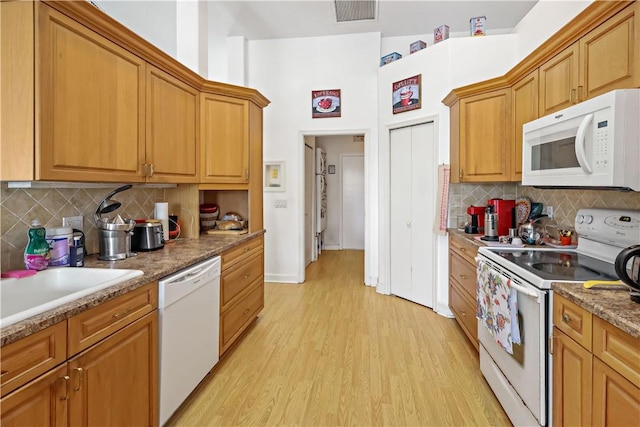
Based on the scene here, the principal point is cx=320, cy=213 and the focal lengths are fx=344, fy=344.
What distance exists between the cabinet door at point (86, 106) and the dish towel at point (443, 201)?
2.71 meters

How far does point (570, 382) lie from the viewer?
56.1 inches

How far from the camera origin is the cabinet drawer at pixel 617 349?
1076 millimetres

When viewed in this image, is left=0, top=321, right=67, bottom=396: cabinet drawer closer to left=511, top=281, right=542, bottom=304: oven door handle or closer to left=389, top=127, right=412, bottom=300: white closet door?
left=511, top=281, right=542, bottom=304: oven door handle

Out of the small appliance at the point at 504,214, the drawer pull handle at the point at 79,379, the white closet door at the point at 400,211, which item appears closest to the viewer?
the drawer pull handle at the point at 79,379

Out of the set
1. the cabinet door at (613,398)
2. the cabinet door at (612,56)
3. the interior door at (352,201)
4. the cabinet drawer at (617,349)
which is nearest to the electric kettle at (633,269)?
the cabinet drawer at (617,349)

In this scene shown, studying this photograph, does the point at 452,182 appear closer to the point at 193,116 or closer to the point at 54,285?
the point at 193,116

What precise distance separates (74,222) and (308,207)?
3789 mm

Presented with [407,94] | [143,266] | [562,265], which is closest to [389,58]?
[407,94]

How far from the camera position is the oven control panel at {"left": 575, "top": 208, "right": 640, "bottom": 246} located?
1780 mm

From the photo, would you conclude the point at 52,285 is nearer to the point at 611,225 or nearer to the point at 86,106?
the point at 86,106

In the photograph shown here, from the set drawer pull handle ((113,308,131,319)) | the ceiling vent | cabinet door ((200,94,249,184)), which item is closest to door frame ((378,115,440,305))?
the ceiling vent

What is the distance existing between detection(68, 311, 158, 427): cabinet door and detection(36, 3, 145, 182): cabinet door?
0.77 metres

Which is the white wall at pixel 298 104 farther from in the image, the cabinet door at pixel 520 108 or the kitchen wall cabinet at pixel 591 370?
the kitchen wall cabinet at pixel 591 370

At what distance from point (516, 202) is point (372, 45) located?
110 inches
